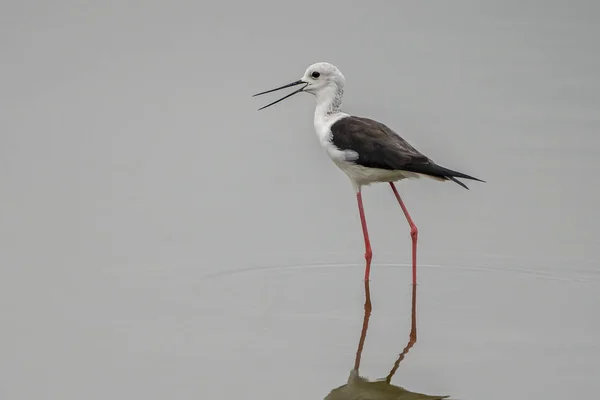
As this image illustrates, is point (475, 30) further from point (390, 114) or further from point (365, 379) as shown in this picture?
point (365, 379)

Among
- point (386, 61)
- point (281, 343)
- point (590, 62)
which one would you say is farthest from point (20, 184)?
point (590, 62)

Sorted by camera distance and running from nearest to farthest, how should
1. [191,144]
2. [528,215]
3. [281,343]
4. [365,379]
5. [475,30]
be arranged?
[365,379], [281,343], [528,215], [191,144], [475,30]

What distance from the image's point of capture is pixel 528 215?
8945 mm

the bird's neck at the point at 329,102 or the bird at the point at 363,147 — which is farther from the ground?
the bird's neck at the point at 329,102

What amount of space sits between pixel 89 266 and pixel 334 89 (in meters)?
2.19

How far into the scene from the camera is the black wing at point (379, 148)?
726 cm

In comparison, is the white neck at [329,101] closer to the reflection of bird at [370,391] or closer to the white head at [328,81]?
the white head at [328,81]

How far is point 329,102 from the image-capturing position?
8242 mm

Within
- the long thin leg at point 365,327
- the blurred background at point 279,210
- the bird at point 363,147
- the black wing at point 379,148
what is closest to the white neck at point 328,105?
the bird at point 363,147

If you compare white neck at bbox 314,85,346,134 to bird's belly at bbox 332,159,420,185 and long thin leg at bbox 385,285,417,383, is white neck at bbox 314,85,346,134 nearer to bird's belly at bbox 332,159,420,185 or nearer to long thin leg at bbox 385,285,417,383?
bird's belly at bbox 332,159,420,185

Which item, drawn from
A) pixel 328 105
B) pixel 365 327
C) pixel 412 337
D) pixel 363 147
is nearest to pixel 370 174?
pixel 363 147

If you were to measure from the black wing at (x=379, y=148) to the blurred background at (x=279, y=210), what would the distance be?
0.81 metres

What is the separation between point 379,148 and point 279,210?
5.93 ft

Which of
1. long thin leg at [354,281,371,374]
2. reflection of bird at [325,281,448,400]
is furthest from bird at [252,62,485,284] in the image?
reflection of bird at [325,281,448,400]
